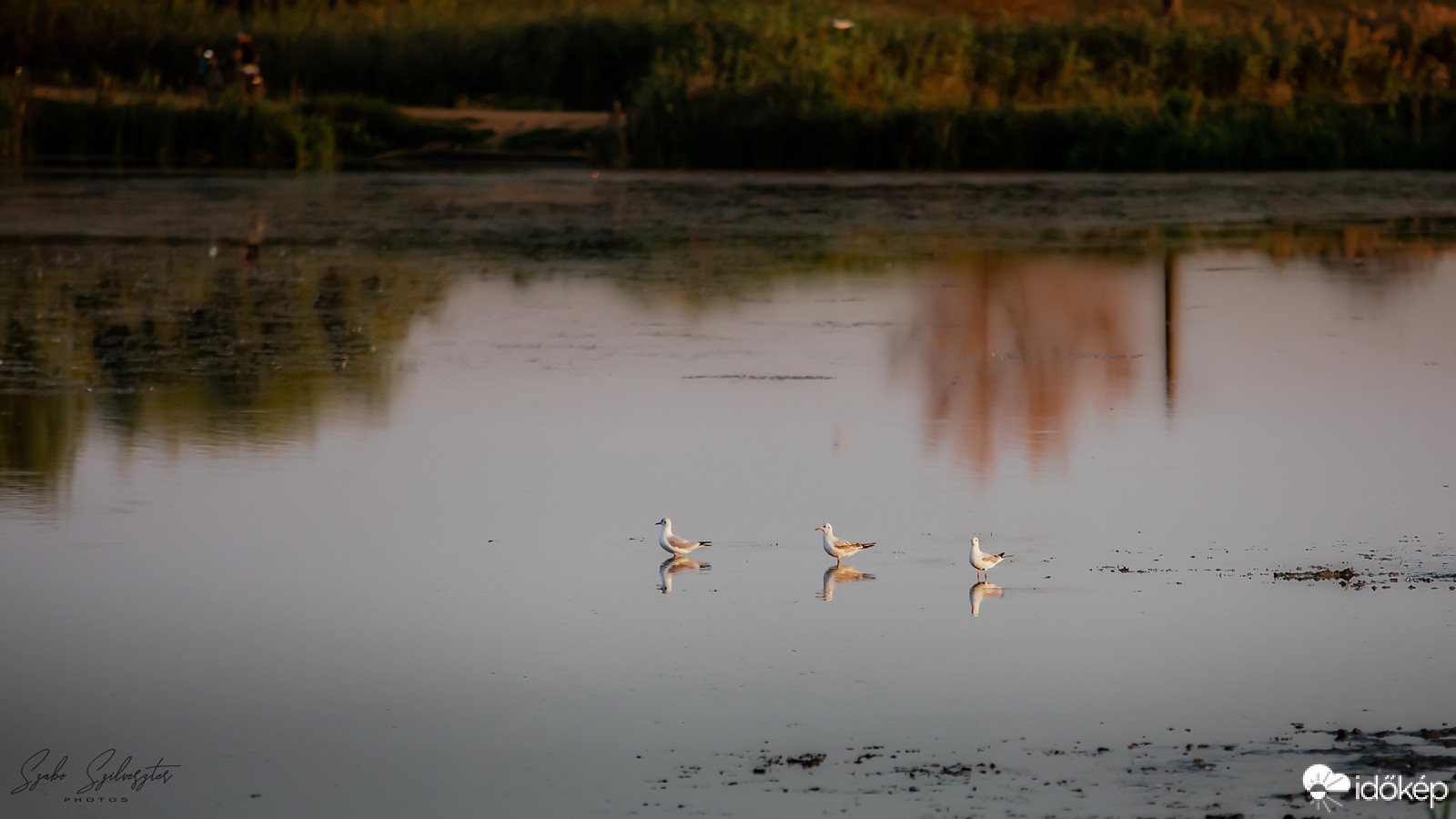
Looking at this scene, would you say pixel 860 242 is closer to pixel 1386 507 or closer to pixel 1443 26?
pixel 1386 507

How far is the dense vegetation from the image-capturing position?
29.4 m

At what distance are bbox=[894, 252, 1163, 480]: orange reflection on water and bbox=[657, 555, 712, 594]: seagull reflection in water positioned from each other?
201 cm

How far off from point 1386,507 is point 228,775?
488 centimetres

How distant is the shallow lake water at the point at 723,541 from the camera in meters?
5.41

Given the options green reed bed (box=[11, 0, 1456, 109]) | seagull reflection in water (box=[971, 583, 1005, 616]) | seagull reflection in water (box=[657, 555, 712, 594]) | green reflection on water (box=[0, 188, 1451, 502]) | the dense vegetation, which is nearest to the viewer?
seagull reflection in water (box=[971, 583, 1005, 616])

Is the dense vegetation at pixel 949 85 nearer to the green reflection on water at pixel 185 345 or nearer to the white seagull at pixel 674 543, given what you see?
the green reflection on water at pixel 185 345

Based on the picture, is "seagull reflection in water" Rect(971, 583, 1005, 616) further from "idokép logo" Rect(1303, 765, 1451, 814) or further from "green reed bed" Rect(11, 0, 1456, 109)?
"green reed bed" Rect(11, 0, 1456, 109)

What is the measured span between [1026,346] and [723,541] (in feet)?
18.4

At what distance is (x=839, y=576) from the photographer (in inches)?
290

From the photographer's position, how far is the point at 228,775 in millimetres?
5363

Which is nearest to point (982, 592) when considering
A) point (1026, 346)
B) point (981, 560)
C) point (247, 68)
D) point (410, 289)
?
point (981, 560)

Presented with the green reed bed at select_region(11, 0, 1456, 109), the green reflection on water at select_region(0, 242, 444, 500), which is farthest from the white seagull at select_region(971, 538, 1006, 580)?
the green reed bed at select_region(11, 0, 1456, 109)

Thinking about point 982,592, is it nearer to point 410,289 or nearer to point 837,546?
point 837,546

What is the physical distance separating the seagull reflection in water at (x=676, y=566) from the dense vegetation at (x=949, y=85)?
22.2 m
